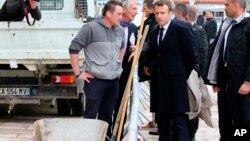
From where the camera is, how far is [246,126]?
4871 mm

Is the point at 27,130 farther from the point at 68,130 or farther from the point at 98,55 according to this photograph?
the point at 68,130

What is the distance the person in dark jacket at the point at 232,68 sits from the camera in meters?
4.59

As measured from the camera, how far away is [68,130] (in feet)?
13.0

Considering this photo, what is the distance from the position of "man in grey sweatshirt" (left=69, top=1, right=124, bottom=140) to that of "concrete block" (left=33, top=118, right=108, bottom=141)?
4.09ft

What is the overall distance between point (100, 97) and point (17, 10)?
120 inches

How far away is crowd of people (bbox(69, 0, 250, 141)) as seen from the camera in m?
4.67

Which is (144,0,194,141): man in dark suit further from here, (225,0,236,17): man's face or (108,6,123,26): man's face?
(108,6,123,26): man's face

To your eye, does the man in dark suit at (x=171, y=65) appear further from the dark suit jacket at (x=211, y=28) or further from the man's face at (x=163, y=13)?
the dark suit jacket at (x=211, y=28)

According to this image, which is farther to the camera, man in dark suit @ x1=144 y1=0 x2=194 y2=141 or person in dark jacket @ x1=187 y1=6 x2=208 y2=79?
person in dark jacket @ x1=187 y1=6 x2=208 y2=79

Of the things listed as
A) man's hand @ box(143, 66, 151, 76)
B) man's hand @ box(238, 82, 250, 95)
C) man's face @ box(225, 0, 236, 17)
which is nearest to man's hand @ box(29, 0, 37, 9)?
man's hand @ box(143, 66, 151, 76)

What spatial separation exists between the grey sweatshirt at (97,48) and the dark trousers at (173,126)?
742mm

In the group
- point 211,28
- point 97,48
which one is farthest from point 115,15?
point 211,28

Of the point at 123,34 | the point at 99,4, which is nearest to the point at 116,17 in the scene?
the point at 123,34

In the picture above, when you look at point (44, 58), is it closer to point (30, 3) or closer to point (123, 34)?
point (30, 3)
